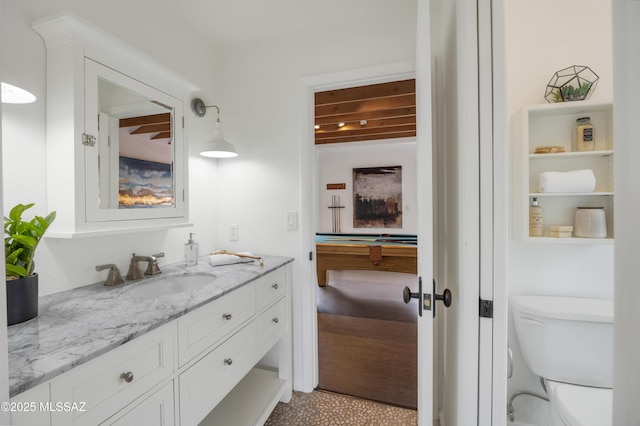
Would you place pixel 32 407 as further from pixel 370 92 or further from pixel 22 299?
pixel 370 92

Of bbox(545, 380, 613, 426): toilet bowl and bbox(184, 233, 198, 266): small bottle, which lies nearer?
bbox(545, 380, 613, 426): toilet bowl

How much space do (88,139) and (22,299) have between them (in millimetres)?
645

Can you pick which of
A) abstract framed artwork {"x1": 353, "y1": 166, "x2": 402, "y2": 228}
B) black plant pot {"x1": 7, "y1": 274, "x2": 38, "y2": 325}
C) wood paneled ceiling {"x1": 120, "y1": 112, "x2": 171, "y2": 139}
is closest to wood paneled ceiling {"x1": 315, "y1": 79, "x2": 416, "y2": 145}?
abstract framed artwork {"x1": 353, "y1": 166, "x2": 402, "y2": 228}

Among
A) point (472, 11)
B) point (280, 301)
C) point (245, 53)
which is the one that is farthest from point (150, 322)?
point (245, 53)

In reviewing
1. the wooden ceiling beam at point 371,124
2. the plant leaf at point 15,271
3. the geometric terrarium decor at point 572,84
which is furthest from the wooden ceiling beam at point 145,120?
the wooden ceiling beam at point 371,124

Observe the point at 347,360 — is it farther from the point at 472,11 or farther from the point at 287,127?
the point at 472,11

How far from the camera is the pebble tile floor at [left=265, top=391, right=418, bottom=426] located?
64.0 inches

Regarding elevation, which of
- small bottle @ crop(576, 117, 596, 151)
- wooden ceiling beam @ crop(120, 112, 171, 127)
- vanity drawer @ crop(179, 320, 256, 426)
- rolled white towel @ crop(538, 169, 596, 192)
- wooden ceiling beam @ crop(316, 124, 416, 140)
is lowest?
vanity drawer @ crop(179, 320, 256, 426)

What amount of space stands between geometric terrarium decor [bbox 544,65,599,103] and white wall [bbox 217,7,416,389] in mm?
908

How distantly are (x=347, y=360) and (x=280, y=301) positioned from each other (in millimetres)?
928

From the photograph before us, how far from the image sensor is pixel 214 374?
117 cm

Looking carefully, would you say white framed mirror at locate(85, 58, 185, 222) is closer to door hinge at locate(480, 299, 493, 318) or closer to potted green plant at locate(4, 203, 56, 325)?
potted green plant at locate(4, 203, 56, 325)

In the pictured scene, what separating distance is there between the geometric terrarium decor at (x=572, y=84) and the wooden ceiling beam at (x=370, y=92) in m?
1.29

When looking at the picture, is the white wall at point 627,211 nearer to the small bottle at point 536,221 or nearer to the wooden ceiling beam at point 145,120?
the small bottle at point 536,221
